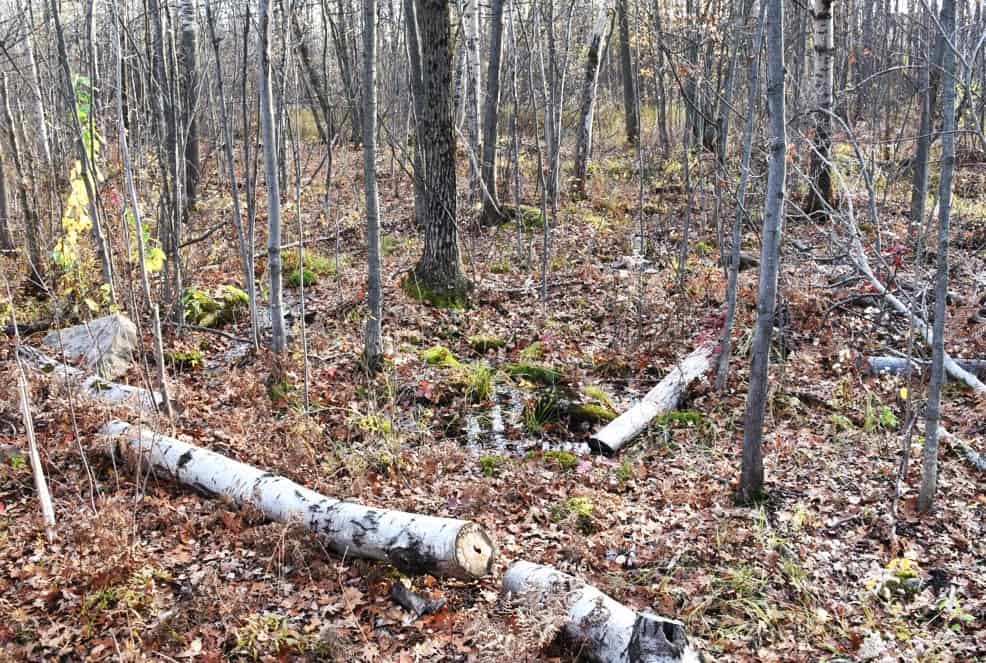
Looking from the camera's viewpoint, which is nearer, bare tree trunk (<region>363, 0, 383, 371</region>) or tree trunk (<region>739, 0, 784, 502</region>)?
tree trunk (<region>739, 0, 784, 502</region>)

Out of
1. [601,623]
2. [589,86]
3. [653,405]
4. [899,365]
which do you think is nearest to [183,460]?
[601,623]

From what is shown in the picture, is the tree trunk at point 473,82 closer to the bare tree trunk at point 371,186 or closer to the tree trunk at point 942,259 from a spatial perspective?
the bare tree trunk at point 371,186

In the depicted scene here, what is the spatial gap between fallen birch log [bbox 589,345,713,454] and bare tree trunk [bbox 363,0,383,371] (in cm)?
243

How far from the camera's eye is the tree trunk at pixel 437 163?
8641mm

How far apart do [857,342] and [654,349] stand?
2.14m

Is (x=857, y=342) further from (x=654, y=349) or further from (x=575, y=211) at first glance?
(x=575, y=211)

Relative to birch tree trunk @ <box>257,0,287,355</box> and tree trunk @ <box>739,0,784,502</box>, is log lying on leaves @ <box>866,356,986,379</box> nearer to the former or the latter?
tree trunk @ <box>739,0,784,502</box>

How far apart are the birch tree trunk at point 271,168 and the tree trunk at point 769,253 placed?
4038 millimetres

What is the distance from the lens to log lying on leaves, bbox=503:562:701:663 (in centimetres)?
340

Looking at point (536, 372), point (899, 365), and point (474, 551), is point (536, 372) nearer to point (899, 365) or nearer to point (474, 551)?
point (474, 551)

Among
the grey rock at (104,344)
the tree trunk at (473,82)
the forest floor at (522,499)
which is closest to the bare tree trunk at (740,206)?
the forest floor at (522,499)

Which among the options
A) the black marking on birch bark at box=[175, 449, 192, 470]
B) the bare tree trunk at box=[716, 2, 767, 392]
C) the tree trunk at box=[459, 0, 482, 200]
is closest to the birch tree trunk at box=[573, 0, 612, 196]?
the tree trunk at box=[459, 0, 482, 200]

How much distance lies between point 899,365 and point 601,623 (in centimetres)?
504

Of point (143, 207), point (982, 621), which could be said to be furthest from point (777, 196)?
point (143, 207)
